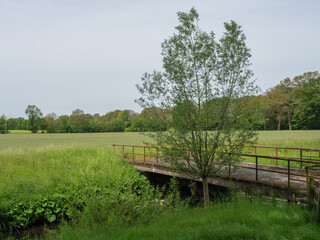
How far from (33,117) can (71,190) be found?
251 feet

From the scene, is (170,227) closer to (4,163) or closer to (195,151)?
(195,151)

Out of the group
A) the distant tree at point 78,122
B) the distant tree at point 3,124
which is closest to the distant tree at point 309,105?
the distant tree at point 78,122

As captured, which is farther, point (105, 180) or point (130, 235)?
point (105, 180)

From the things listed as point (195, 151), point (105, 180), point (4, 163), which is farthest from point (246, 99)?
point (4, 163)

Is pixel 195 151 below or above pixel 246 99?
below

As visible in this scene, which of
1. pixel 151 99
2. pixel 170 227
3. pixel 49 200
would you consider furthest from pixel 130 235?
pixel 49 200

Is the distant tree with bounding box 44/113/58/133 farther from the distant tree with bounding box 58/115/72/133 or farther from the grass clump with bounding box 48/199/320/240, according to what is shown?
the grass clump with bounding box 48/199/320/240

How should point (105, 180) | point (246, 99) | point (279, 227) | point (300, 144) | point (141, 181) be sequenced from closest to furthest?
point (279, 227), point (246, 99), point (105, 180), point (141, 181), point (300, 144)

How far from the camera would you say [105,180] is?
14.2 m

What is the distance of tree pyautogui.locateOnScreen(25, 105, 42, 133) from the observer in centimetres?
7838

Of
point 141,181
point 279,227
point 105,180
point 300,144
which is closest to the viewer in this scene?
point 279,227

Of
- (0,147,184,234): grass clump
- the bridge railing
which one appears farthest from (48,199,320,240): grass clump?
the bridge railing

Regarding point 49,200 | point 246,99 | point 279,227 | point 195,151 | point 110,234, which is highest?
point 246,99

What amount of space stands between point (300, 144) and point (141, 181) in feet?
60.6
